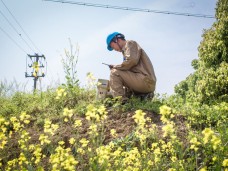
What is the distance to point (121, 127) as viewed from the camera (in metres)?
4.32

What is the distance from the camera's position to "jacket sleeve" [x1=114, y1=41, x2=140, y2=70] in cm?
529

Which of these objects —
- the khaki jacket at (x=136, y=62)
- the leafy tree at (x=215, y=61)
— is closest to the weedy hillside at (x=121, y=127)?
the leafy tree at (x=215, y=61)

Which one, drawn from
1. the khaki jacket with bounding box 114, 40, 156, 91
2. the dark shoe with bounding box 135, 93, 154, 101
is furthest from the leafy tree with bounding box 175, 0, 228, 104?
the khaki jacket with bounding box 114, 40, 156, 91

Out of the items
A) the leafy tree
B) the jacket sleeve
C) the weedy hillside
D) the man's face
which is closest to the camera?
the weedy hillside

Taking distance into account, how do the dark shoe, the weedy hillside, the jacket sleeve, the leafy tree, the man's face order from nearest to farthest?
the weedy hillside
the jacket sleeve
the man's face
the dark shoe
the leafy tree

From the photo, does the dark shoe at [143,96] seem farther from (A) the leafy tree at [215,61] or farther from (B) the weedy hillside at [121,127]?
(A) the leafy tree at [215,61]

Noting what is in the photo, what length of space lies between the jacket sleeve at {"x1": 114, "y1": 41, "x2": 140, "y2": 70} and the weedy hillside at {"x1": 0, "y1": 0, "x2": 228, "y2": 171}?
0.64 m

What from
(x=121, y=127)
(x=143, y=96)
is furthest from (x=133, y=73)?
(x=121, y=127)

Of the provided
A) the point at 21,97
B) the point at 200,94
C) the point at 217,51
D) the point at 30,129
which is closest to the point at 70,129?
the point at 30,129

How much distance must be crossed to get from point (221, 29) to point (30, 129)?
604 cm

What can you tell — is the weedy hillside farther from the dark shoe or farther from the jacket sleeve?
the jacket sleeve

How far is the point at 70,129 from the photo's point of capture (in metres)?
4.40

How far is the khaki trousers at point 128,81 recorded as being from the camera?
17.6ft

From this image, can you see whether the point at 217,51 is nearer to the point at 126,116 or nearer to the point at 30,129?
the point at 126,116
